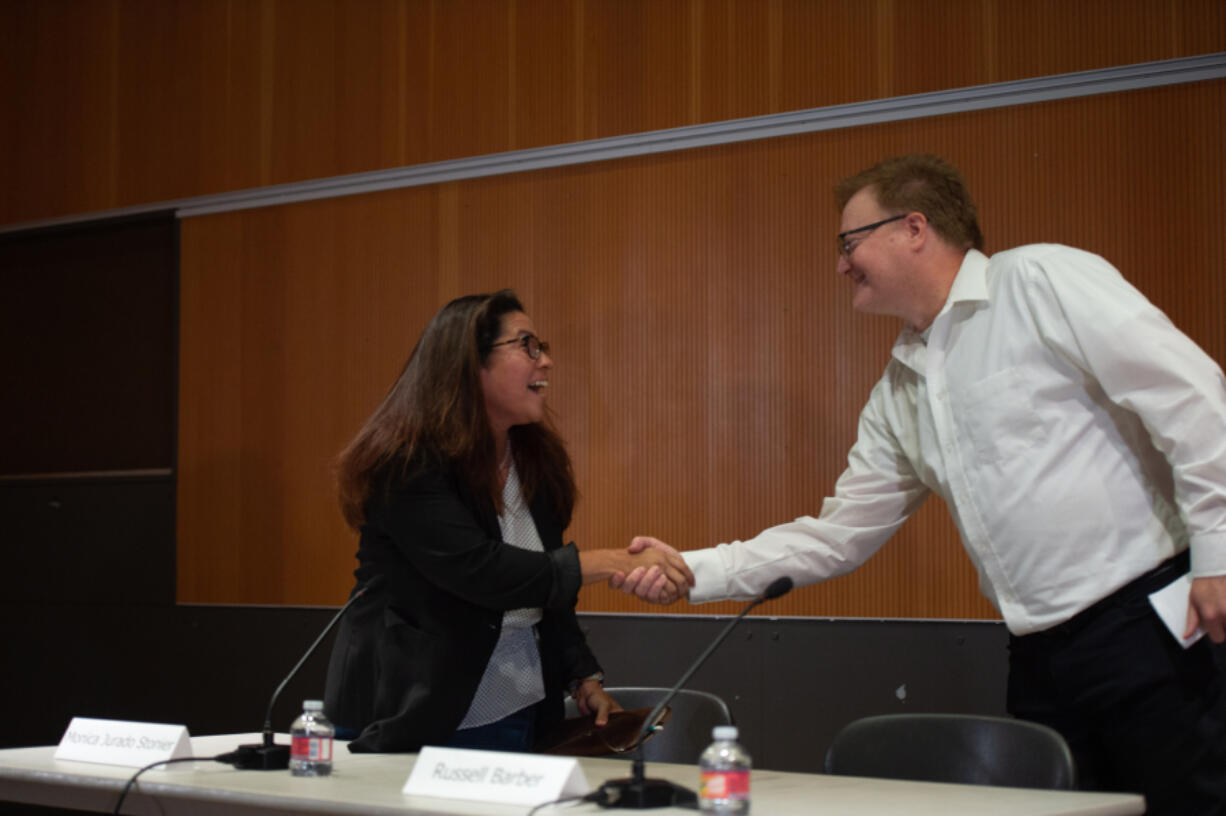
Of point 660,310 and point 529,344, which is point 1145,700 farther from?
point 660,310

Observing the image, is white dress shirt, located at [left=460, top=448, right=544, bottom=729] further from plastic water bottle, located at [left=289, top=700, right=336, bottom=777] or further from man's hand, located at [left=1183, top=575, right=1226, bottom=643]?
man's hand, located at [left=1183, top=575, right=1226, bottom=643]

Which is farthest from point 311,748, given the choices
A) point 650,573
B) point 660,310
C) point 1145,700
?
point 660,310

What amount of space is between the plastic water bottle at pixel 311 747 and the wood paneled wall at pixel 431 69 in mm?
2591

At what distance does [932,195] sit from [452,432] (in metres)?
1.19

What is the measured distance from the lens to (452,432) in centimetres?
267

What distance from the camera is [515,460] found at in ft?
9.76

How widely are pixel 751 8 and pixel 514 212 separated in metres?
1.08

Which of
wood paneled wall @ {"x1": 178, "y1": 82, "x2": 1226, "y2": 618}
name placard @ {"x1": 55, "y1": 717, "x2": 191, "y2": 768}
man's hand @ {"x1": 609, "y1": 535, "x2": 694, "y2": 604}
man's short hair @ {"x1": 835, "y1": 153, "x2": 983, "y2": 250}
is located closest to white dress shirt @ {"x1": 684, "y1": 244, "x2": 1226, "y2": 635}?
man's short hair @ {"x1": 835, "y1": 153, "x2": 983, "y2": 250}

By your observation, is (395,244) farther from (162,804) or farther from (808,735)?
(162,804)

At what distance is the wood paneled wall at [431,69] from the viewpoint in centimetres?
370

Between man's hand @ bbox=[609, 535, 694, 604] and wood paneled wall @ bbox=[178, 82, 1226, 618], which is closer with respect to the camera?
man's hand @ bbox=[609, 535, 694, 604]

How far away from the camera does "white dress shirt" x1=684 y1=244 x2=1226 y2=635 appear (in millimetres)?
2080

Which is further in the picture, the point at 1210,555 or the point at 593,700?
the point at 593,700

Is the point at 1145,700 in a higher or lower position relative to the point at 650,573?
lower
